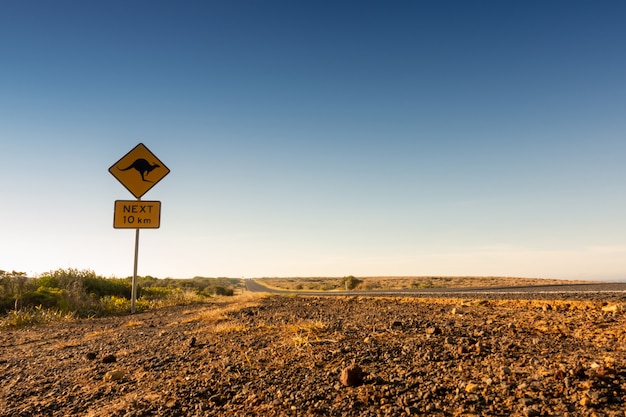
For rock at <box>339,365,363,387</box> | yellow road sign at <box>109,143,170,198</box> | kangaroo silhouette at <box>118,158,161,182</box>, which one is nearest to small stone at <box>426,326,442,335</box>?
rock at <box>339,365,363,387</box>

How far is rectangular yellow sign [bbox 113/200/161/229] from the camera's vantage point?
1256 centimetres

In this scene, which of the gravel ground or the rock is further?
the rock

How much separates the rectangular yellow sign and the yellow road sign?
0.48 m

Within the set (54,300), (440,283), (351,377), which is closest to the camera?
(351,377)

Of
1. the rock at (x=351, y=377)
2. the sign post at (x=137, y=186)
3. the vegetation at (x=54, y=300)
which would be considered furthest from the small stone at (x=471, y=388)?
the vegetation at (x=54, y=300)

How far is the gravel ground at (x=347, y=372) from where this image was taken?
268 centimetres

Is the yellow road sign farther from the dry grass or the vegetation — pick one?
the dry grass

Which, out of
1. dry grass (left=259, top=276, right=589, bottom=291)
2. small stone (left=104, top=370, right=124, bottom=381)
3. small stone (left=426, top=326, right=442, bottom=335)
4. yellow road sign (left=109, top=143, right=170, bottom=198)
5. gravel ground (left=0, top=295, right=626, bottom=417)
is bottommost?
dry grass (left=259, top=276, right=589, bottom=291)

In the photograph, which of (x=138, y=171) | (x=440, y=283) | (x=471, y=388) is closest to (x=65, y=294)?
(x=138, y=171)

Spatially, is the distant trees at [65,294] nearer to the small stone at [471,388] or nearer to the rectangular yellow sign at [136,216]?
the rectangular yellow sign at [136,216]

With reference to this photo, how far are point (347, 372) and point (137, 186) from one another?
38.1 ft

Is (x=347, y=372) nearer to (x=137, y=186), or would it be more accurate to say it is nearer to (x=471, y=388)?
(x=471, y=388)

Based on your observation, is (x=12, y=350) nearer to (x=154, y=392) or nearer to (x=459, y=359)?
(x=154, y=392)

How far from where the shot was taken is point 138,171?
42.3 ft
